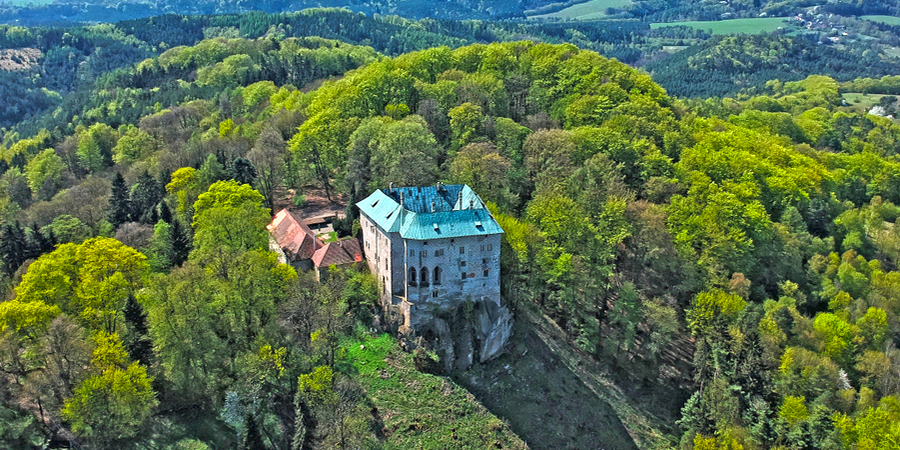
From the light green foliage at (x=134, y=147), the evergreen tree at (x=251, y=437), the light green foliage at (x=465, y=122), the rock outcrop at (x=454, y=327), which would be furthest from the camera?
the light green foliage at (x=134, y=147)

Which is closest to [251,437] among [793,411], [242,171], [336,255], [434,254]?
[336,255]

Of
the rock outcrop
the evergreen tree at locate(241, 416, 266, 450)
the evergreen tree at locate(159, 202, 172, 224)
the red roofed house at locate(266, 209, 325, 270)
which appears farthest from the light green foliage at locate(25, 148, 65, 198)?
the rock outcrop

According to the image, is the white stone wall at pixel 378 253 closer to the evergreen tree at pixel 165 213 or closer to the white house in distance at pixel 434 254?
the white house in distance at pixel 434 254

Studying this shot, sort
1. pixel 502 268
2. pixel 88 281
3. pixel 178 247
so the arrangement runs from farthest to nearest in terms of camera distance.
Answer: pixel 178 247, pixel 502 268, pixel 88 281

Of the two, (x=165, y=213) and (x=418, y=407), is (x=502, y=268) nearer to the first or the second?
(x=418, y=407)

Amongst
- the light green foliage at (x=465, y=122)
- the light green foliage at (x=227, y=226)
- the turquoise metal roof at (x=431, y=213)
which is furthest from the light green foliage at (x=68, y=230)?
the light green foliage at (x=465, y=122)

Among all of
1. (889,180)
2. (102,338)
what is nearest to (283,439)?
(102,338)

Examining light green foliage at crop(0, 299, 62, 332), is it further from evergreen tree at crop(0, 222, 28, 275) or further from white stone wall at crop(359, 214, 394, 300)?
white stone wall at crop(359, 214, 394, 300)

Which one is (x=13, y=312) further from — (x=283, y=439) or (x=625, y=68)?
(x=625, y=68)
